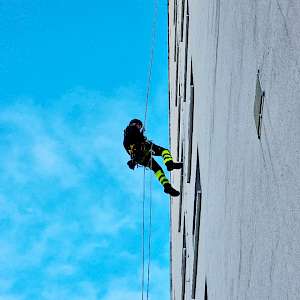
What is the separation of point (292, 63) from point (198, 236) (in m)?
5.42

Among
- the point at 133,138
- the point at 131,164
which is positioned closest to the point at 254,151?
the point at 133,138

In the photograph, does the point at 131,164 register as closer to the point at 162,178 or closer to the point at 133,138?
the point at 133,138

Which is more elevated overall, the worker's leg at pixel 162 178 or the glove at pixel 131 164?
the glove at pixel 131 164

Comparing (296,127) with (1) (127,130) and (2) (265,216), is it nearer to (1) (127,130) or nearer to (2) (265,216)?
(2) (265,216)

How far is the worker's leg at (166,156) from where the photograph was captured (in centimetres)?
896

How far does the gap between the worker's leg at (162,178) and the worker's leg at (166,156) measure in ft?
0.88

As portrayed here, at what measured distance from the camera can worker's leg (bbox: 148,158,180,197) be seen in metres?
9.13

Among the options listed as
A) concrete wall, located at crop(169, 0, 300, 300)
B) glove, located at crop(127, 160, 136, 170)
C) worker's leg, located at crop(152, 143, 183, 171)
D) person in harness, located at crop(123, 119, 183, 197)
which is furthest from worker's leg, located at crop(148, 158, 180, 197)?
concrete wall, located at crop(169, 0, 300, 300)

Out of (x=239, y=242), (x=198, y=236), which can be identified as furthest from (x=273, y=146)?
(x=198, y=236)

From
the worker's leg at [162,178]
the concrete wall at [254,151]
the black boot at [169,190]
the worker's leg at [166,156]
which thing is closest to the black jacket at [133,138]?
the worker's leg at [166,156]

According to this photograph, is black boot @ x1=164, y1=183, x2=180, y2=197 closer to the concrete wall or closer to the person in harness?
the person in harness

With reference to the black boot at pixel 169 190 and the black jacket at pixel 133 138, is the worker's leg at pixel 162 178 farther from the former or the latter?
the black jacket at pixel 133 138

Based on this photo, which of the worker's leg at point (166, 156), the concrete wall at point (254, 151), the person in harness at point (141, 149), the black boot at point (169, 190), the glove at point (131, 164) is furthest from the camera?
the glove at point (131, 164)

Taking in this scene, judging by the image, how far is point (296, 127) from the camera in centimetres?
199
